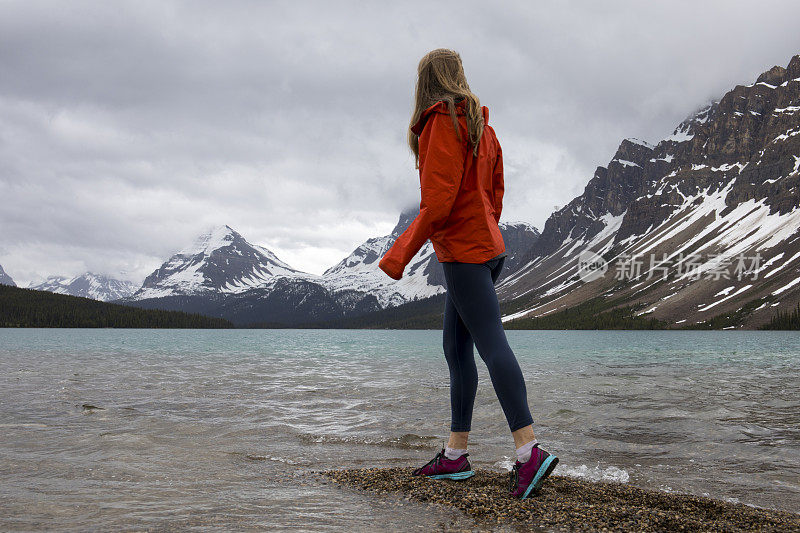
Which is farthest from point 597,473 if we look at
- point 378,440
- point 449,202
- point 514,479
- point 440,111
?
point 440,111

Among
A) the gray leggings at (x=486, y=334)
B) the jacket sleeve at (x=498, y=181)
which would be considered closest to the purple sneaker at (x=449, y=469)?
the gray leggings at (x=486, y=334)

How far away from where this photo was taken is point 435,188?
5.21 metres

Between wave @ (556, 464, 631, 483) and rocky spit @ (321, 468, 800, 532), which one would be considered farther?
wave @ (556, 464, 631, 483)

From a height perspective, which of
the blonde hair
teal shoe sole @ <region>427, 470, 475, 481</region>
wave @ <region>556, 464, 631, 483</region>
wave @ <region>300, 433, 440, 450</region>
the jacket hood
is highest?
the blonde hair

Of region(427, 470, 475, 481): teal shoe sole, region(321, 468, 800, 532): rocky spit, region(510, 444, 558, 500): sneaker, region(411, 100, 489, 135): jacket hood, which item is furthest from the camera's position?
region(427, 470, 475, 481): teal shoe sole

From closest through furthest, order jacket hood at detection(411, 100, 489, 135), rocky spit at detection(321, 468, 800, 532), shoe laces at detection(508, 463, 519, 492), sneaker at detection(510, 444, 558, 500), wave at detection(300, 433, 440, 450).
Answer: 1. rocky spit at detection(321, 468, 800, 532)
2. sneaker at detection(510, 444, 558, 500)
3. shoe laces at detection(508, 463, 519, 492)
4. jacket hood at detection(411, 100, 489, 135)
5. wave at detection(300, 433, 440, 450)

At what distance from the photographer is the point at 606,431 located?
9016 mm

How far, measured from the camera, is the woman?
514cm

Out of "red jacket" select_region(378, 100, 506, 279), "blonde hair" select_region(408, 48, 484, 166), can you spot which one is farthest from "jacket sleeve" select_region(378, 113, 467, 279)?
"blonde hair" select_region(408, 48, 484, 166)

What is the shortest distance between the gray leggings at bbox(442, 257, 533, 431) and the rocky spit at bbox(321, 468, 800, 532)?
0.70m

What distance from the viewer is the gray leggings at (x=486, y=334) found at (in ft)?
17.1

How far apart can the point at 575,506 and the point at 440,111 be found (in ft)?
12.9

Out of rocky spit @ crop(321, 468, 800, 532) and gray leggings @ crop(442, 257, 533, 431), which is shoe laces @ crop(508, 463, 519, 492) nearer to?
rocky spit @ crop(321, 468, 800, 532)

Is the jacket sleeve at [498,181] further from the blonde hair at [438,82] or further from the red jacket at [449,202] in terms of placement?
the blonde hair at [438,82]
